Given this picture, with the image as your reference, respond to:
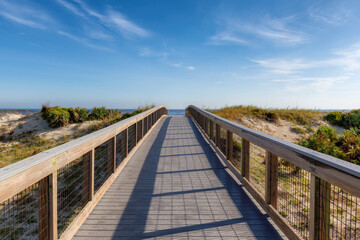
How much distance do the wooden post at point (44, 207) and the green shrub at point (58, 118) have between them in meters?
15.8

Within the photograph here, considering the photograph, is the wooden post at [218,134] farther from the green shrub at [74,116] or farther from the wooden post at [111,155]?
the green shrub at [74,116]

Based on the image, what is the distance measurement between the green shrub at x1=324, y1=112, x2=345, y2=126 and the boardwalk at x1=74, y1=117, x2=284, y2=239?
1498cm

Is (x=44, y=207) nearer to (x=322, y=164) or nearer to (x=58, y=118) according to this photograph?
(x=322, y=164)

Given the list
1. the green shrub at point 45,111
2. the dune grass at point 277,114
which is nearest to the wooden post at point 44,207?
the dune grass at point 277,114

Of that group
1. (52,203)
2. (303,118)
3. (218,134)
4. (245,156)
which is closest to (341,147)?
(218,134)

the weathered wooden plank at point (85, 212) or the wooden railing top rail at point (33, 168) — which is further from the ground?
the wooden railing top rail at point (33, 168)

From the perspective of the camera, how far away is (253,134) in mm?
2920

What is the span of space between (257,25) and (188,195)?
545 inches

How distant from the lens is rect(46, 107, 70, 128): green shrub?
15890 mm

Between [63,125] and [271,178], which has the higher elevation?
[271,178]

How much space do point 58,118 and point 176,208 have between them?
625 inches

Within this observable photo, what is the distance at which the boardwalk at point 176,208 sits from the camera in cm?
224

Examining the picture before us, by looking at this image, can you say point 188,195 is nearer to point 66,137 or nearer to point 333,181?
point 333,181

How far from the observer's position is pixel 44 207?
1.77 metres
